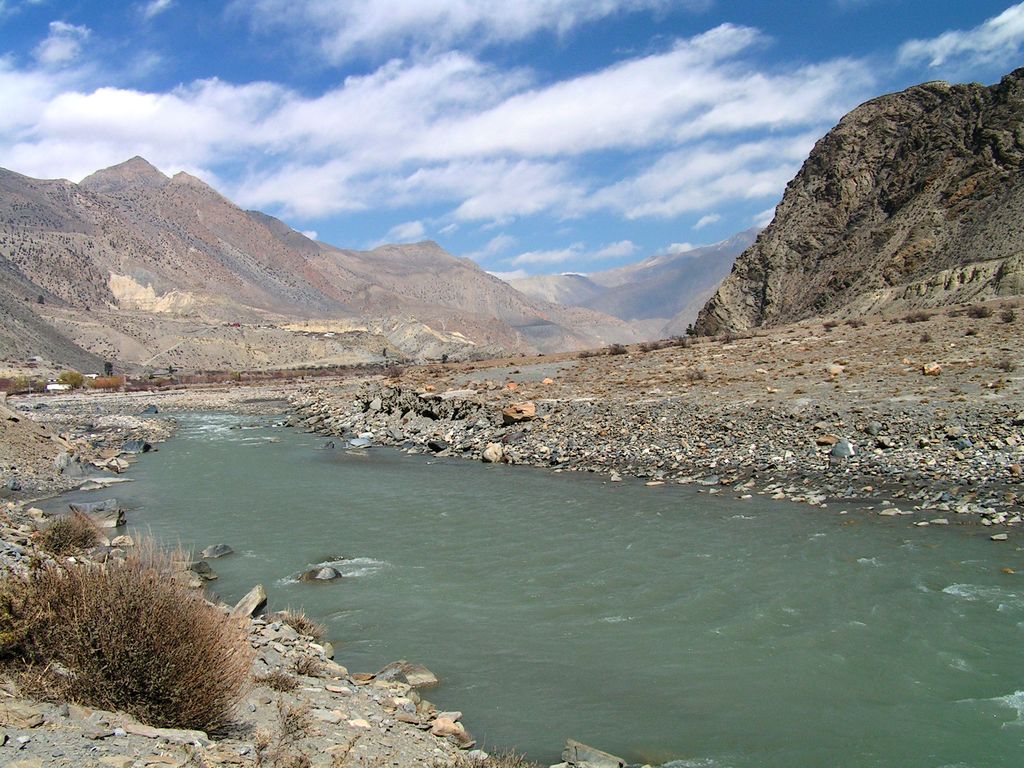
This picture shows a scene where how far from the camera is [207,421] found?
3862 cm

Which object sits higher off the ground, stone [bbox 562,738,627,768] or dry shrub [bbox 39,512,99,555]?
dry shrub [bbox 39,512,99,555]

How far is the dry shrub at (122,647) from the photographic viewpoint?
451cm

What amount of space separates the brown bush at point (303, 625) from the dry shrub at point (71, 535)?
13.2 feet

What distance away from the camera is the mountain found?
294ft

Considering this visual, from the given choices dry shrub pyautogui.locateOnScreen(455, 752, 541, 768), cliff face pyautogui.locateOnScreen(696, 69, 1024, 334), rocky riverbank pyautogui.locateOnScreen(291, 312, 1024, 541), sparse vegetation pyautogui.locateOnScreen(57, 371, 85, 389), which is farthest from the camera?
sparse vegetation pyautogui.locateOnScreen(57, 371, 85, 389)

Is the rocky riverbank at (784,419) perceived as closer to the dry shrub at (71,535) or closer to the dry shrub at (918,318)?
the dry shrub at (918,318)

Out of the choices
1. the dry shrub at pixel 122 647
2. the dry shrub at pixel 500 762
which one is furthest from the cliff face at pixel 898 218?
the dry shrub at pixel 122 647

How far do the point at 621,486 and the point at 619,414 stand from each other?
5.49 meters

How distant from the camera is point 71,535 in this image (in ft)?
35.7

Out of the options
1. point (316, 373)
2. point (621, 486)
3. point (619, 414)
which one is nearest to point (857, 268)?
point (619, 414)

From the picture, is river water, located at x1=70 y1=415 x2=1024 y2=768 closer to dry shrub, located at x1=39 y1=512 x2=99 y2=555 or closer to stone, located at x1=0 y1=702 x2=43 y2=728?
dry shrub, located at x1=39 y1=512 x2=99 y2=555

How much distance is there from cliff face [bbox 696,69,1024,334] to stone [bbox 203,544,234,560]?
30905 mm

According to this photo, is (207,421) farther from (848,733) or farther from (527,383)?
(848,733)

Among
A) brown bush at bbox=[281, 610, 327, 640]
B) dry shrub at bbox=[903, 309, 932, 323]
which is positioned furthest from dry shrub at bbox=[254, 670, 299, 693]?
dry shrub at bbox=[903, 309, 932, 323]
